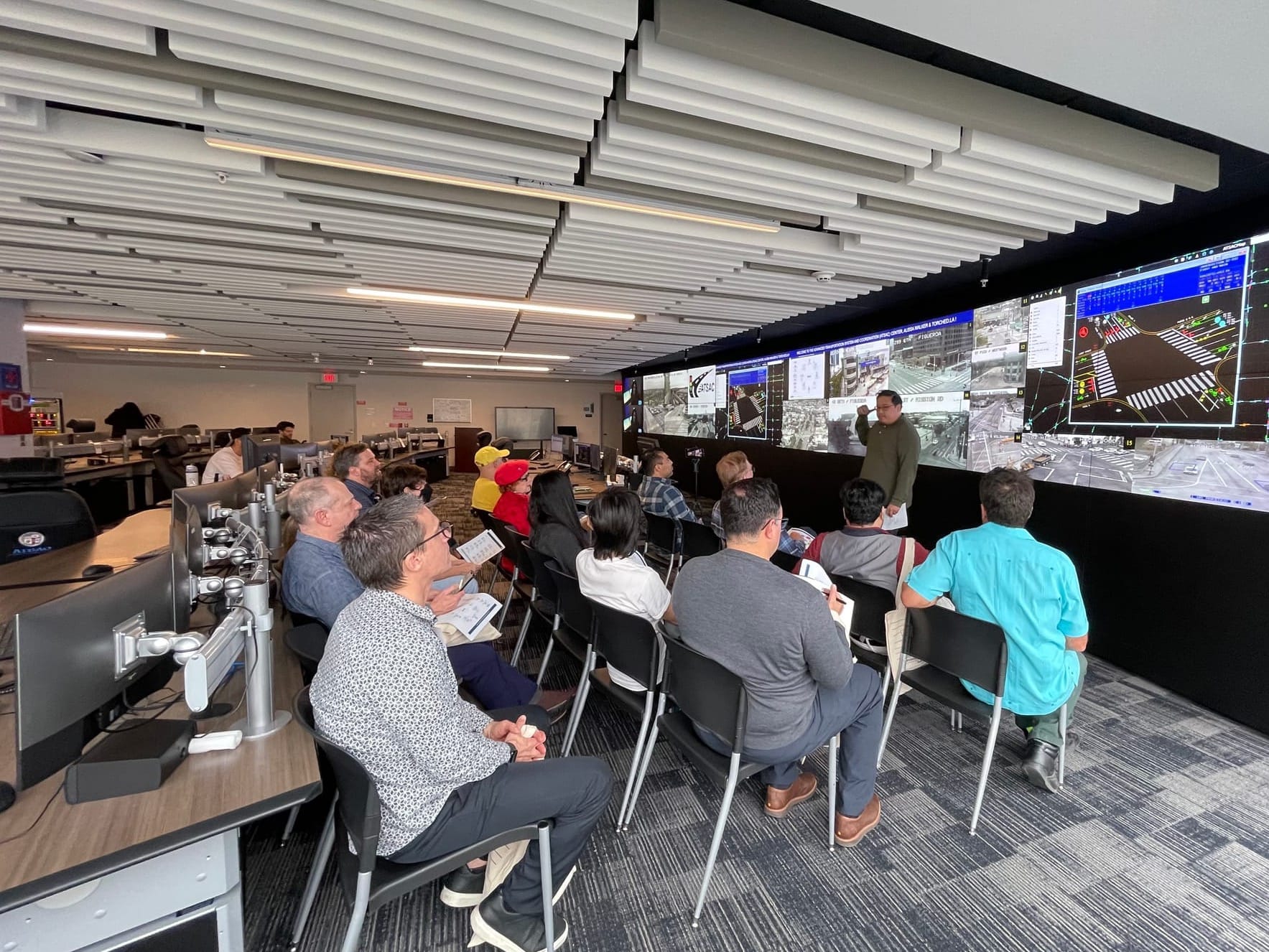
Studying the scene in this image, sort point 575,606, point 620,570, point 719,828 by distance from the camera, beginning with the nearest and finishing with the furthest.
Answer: point 719,828 → point 620,570 → point 575,606

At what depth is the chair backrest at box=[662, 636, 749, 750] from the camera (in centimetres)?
157

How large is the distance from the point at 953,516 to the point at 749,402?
3.96 metres

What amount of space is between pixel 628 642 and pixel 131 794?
1330 millimetres

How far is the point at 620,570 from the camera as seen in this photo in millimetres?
2203

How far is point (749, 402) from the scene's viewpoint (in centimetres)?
840

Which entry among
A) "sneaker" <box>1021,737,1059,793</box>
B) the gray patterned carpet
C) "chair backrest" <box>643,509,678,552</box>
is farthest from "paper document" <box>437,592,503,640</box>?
"chair backrest" <box>643,509,678,552</box>

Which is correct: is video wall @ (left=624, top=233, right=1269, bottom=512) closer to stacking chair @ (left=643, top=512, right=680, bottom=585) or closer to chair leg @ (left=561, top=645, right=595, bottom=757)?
stacking chair @ (left=643, top=512, right=680, bottom=585)

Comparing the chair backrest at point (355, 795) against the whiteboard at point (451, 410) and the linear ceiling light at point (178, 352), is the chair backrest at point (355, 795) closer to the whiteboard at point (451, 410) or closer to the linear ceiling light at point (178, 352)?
the linear ceiling light at point (178, 352)

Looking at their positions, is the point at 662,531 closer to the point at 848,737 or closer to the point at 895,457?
the point at 895,457

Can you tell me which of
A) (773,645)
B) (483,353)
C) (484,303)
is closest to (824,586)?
(773,645)

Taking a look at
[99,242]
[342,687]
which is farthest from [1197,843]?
[99,242]

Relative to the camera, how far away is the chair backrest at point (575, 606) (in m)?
2.26

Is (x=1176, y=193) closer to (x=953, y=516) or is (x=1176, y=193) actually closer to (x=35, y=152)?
(x=953, y=516)

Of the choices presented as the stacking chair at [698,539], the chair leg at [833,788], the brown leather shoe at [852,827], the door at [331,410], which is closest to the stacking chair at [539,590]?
the stacking chair at [698,539]
